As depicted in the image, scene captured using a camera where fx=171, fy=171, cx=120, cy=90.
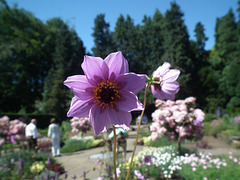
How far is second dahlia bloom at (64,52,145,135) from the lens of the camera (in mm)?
611

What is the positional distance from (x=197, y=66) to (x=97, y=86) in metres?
26.3

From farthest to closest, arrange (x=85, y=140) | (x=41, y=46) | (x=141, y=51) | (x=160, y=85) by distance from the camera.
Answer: (x=41, y=46), (x=141, y=51), (x=85, y=140), (x=160, y=85)

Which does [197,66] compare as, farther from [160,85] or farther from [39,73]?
[160,85]

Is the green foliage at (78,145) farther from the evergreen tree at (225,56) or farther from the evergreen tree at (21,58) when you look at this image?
the evergreen tree at (225,56)

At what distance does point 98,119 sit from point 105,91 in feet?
0.36

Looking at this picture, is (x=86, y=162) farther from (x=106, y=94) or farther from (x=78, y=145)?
(x=106, y=94)

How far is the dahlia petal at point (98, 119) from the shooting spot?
62 cm

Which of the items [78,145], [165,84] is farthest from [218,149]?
[165,84]

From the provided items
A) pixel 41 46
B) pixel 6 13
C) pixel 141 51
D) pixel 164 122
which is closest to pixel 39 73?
pixel 41 46

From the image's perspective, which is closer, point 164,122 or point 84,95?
point 84,95

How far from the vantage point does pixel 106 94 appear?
0.65 metres

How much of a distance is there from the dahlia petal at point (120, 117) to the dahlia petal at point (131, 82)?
89 mm

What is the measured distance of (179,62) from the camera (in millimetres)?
18984

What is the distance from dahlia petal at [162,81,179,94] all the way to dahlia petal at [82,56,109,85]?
26 centimetres
